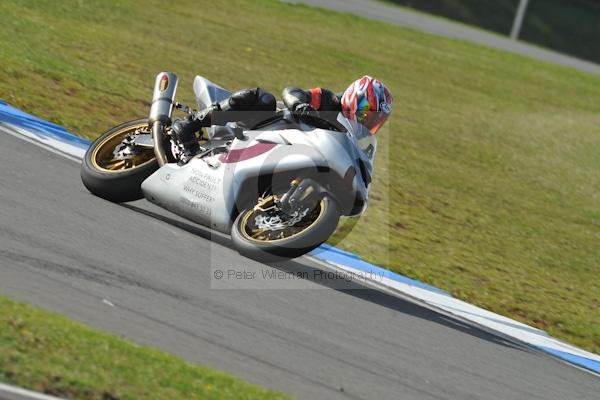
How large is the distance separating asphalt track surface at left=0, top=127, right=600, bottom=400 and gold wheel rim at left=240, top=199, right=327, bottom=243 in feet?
0.62

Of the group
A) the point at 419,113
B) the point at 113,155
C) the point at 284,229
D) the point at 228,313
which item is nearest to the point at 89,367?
the point at 228,313

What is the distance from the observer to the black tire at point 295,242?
7.21 meters

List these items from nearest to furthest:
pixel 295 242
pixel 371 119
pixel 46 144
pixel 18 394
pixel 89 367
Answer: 1. pixel 18 394
2. pixel 89 367
3. pixel 295 242
4. pixel 371 119
5. pixel 46 144

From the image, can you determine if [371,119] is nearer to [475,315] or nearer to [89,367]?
[475,315]

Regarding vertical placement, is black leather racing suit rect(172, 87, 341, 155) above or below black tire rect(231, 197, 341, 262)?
above

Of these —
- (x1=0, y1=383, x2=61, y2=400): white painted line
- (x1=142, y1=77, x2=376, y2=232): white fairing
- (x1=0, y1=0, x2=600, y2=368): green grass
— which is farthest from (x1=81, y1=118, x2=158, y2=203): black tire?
(x1=0, y1=383, x2=61, y2=400): white painted line

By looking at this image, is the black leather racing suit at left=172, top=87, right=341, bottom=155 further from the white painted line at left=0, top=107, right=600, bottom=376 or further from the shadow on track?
the white painted line at left=0, top=107, right=600, bottom=376

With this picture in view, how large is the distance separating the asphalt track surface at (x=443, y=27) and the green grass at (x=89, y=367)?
79.9 feet

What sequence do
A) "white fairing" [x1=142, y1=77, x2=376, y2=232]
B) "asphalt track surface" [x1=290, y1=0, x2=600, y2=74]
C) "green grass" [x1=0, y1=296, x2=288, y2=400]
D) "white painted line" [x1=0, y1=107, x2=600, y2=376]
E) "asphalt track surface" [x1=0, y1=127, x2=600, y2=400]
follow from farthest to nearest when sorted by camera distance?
1. "asphalt track surface" [x1=290, y1=0, x2=600, y2=74]
2. "white painted line" [x1=0, y1=107, x2=600, y2=376]
3. "white fairing" [x1=142, y1=77, x2=376, y2=232]
4. "asphalt track surface" [x1=0, y1=127, x2=600, y2=400]
5. "green grass" [x1=0, y1=296, x2=288, y2=400]

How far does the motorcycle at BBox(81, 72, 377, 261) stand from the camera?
7457 mm

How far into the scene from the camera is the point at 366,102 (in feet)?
25.7

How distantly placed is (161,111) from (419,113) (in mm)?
11535

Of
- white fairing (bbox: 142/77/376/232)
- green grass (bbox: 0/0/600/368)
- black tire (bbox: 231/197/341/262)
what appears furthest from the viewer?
green grass (bbox: 0/0/600/368)

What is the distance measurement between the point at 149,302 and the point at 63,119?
17.9 ft
